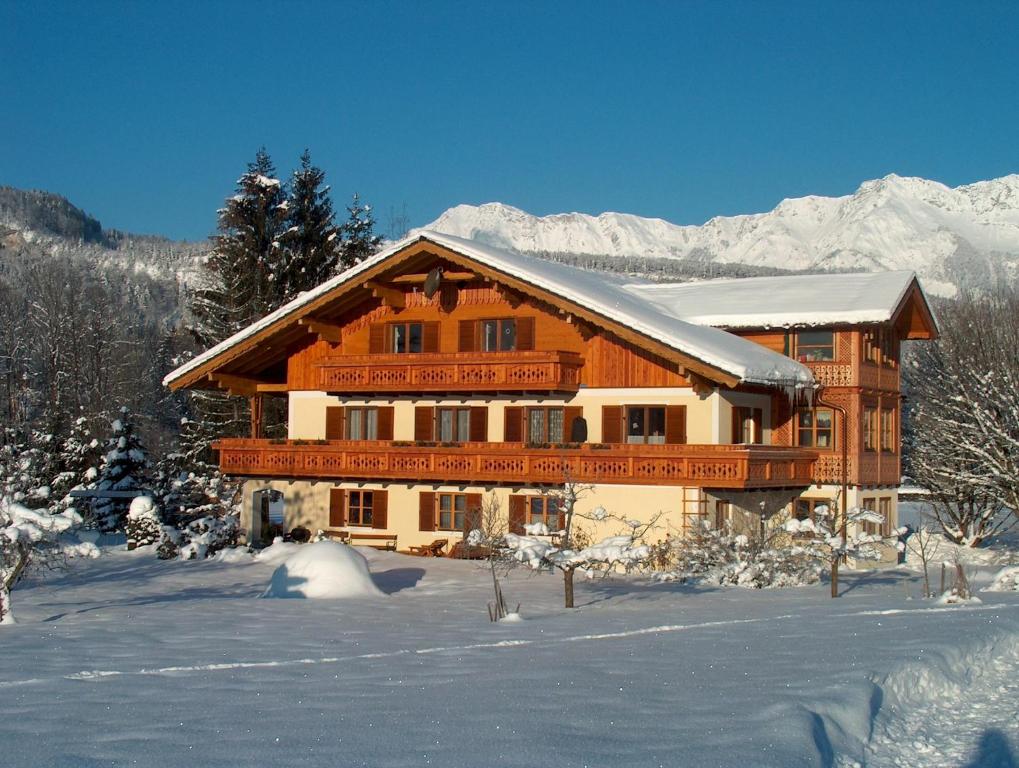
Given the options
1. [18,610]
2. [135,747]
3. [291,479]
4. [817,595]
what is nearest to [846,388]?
[817,595]

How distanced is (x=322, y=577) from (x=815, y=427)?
659 inches

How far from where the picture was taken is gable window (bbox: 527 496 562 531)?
32.1 meters

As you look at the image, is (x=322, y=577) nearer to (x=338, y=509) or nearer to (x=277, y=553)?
(x=277, y=553)

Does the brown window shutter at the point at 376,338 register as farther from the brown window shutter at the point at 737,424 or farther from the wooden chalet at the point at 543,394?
the brown window shutter at the point at 737,424

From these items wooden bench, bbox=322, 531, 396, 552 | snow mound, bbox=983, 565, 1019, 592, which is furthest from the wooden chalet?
snow mound, bbox=983, 565, 1019, 592

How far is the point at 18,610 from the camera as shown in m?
20.4

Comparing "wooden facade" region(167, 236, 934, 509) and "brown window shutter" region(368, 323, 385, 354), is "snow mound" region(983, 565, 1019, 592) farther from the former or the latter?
"brown window shutter" region(368, 323, 385, 354)

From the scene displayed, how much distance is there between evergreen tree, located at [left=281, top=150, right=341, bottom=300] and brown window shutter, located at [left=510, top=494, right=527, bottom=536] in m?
20.3

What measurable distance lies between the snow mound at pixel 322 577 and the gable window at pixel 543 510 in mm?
7849

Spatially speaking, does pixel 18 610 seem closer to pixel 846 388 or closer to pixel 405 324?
pixel 405 324

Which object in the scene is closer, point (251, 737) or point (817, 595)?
point (251, 737)

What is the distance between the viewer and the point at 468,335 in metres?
34.8

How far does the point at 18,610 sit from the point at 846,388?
Answer: 75.8ft

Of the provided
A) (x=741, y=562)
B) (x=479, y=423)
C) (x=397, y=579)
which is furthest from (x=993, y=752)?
(x=479, y=423)
